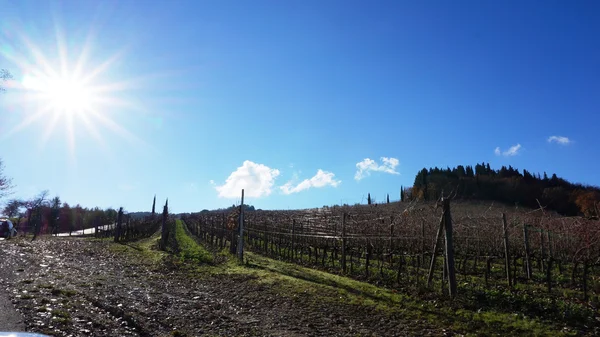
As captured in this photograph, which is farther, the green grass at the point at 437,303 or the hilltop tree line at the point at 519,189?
the hilltop tree line at the point at 519,189

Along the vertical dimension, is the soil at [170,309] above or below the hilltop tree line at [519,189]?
below

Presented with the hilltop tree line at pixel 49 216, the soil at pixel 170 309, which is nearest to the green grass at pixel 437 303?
the soil at pixel 170 309

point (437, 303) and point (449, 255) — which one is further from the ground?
point (449, 255)

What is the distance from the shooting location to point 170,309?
8742 millimetres

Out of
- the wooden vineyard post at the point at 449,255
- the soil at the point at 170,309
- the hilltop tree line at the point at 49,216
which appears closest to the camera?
the soil at the point at 170,309

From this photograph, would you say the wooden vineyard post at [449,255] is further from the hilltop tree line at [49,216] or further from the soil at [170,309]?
the hilltop tree line at [49,216]

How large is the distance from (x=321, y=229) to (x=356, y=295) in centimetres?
1756

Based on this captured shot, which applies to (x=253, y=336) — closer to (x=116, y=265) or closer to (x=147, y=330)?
(x=147, y=330)

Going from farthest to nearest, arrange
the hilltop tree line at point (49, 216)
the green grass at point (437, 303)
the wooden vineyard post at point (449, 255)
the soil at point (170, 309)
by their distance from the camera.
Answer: the hilltop tree line at point (49, 216) → the wooden vineyard post at point (449, 255) → the green grass at point (437, 303) → the soil at point (170, 309)

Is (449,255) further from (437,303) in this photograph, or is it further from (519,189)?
(519,189)

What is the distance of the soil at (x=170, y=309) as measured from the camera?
7.09m

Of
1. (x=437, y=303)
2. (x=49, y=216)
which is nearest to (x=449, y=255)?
(x=437, y=303)

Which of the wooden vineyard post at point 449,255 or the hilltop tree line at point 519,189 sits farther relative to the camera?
the hilltop tree line at point 519,189

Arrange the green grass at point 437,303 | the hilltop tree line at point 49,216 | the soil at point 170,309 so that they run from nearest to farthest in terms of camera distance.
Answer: the soil at point 170,309
the green grass at point 437,303
the hilltop tree line at point 49,216
